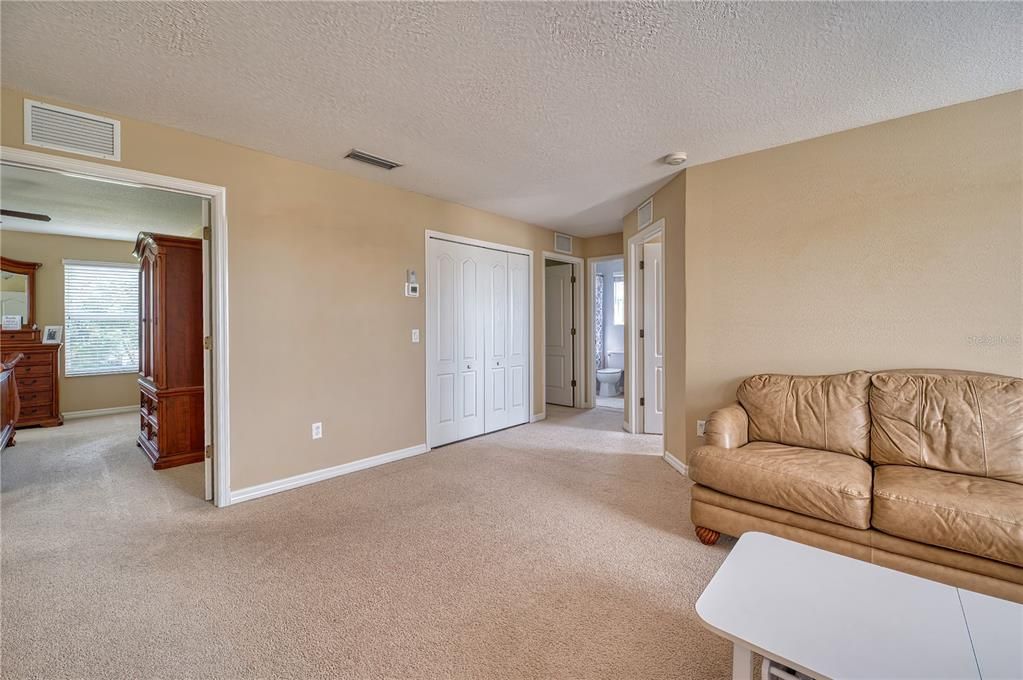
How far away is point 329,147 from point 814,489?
3.50 metres

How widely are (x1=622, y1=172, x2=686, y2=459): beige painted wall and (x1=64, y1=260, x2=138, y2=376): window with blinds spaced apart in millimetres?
7129

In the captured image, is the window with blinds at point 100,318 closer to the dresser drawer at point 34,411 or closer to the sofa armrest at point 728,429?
the dresser drawer at point 34,411

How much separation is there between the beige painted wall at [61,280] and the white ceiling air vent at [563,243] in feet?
19.5

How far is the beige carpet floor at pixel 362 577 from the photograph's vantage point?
164 cm

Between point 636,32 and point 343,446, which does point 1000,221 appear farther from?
point 343,446

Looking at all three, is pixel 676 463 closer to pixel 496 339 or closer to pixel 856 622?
pixel 496 339

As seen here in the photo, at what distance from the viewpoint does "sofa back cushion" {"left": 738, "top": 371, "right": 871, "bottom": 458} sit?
8.35ft

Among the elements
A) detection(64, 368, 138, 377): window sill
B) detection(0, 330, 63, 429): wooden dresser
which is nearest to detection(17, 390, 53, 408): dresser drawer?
detection(0, 330, 63, 429): wooden dresser

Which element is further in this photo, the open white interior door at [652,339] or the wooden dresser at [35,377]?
the wooden dresser at [35,377]

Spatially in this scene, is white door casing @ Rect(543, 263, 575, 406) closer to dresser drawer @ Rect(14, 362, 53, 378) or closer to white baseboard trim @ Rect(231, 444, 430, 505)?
white baseboard trim @ Rect(231, 444, 430, 505)

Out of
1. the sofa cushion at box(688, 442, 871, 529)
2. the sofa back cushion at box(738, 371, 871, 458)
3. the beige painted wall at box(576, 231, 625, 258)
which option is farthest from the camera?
A: the beige painted wall at box(576, 231, 625, 258)

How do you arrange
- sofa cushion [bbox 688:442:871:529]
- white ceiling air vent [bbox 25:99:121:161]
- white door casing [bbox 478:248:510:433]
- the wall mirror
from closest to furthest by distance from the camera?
1. sofa cushion [bbox 688:442:871:529]
2. white ceiling air vent [bbox 25:99:121:161]
3. white door casing [bbox 478:248:510:433]
4. the wall mirror

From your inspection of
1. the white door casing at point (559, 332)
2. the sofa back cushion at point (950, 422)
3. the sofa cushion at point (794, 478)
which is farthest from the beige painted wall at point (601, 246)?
the sofa cushion at point (794, 478)

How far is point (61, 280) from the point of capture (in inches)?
227
